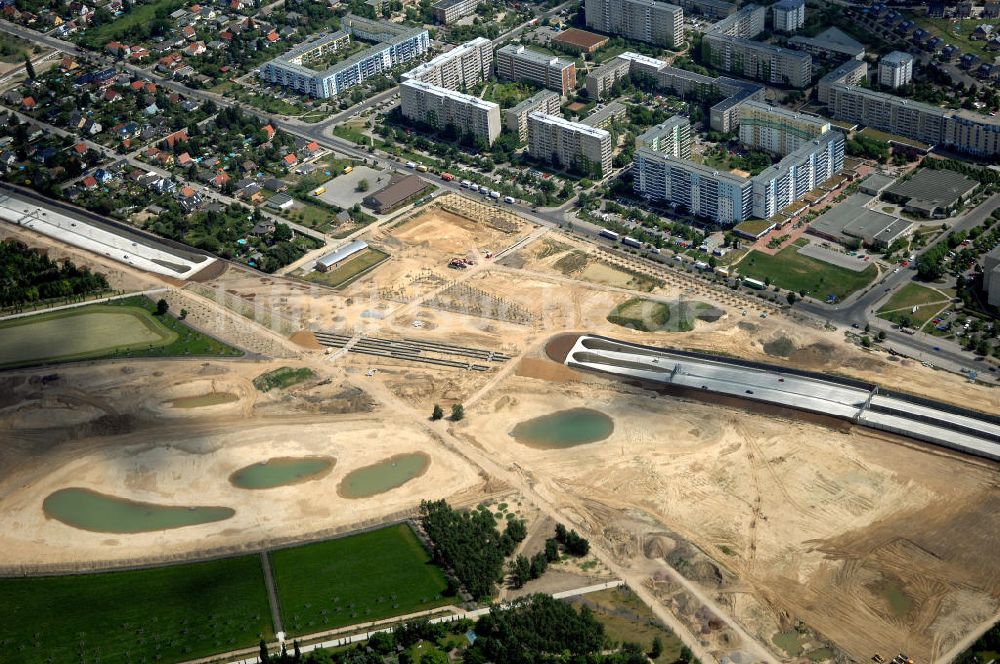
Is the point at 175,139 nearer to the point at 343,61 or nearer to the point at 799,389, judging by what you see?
the point at 343,61

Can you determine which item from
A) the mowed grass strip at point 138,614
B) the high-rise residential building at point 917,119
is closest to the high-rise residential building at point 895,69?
the high-rise residential building at point 917,119

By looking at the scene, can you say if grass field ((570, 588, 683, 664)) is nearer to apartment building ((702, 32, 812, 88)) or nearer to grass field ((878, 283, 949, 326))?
grass field ((878, 283, 949, 326))

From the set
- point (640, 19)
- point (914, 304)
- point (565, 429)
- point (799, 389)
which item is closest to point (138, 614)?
point (565, 429)

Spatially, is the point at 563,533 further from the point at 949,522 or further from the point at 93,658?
the point at 93,658

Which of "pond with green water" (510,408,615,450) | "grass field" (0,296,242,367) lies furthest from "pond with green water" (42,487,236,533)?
"pond with green water" (510,408,615,450)

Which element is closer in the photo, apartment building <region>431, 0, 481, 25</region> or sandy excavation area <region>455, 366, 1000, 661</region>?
sandy excavation area <region>455, 366, 1000, 661</region>

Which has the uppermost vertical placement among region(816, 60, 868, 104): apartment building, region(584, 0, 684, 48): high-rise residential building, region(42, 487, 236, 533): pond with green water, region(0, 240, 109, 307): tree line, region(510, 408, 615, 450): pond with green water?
region(584, 0, 684, 48): high-rise residential building
